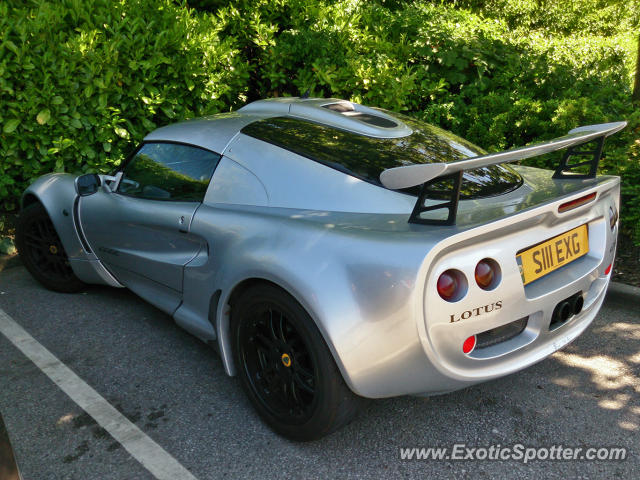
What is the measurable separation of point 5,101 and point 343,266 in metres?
4.11

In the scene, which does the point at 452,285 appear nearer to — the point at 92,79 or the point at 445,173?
the point at 445,173

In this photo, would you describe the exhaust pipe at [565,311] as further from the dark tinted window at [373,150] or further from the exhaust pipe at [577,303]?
the dark tinted window at [373,150]

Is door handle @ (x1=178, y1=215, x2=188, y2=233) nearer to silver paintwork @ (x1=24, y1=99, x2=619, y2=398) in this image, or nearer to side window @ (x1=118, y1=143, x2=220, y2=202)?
silver paintwork @ (x1=24, y1=99, x2=619, y2=398)

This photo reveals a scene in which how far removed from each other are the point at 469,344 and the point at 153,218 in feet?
6.37

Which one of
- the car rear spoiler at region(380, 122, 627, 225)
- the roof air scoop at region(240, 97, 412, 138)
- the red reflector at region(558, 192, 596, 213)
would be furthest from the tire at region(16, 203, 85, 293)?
the red reflector at region(558, 192, 596, 213)

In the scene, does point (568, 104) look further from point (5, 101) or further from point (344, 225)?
point (5, 101)

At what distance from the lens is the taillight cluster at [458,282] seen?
86.7 inches

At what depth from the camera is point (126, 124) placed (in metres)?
5.80

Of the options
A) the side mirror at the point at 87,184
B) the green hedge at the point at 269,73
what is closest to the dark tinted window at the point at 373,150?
the side mirror at the point at 87,184

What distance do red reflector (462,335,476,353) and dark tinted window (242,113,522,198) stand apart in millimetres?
708

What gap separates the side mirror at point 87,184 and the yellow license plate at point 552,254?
2.79 meters


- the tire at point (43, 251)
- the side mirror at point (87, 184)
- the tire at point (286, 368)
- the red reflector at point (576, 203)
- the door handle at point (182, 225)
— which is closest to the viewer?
the tire at point (286, 368)

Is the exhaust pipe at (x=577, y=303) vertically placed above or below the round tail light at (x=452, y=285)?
below

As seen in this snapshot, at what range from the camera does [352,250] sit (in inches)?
90.6
